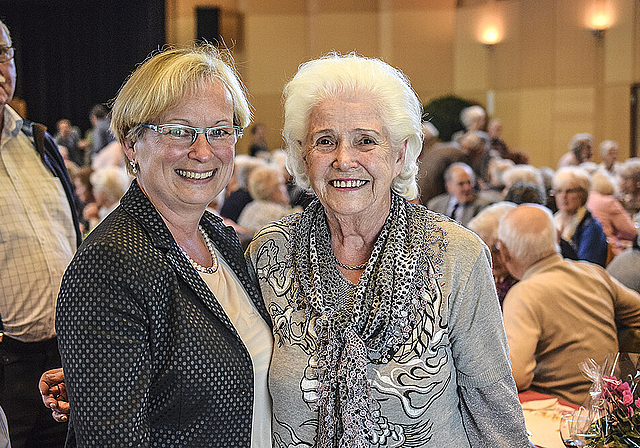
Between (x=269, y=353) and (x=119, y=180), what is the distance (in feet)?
14.7

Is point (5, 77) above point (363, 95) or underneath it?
above

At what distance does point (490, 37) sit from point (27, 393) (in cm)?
1232

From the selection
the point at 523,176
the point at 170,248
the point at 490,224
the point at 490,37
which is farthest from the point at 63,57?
the point at 170,248

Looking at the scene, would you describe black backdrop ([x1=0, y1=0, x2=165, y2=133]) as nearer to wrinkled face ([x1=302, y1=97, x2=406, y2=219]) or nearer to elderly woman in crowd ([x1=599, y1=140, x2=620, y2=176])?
elderly woman in crowd ([x1=599, y1=140, x2=620, y2=176])

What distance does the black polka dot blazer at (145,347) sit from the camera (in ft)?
4.75

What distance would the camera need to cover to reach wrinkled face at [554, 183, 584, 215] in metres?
5.99

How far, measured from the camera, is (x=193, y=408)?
5.18ft

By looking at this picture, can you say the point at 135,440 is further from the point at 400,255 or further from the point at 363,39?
the point at 363,39

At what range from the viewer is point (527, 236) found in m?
3.32

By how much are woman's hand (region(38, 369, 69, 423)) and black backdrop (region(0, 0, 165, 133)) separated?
13562 mm

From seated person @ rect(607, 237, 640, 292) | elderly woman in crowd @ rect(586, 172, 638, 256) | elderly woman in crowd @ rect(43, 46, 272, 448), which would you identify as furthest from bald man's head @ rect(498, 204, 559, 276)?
elderly woman in crowd @ rect(586, 172, 638, 256)

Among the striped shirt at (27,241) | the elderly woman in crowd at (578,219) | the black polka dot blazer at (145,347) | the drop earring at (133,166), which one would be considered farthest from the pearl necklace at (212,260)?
the elderly woman in crowd at (578,219)

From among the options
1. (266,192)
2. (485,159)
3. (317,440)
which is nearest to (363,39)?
(485,159)

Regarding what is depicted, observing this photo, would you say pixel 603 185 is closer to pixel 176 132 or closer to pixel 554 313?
pixel 554 313
